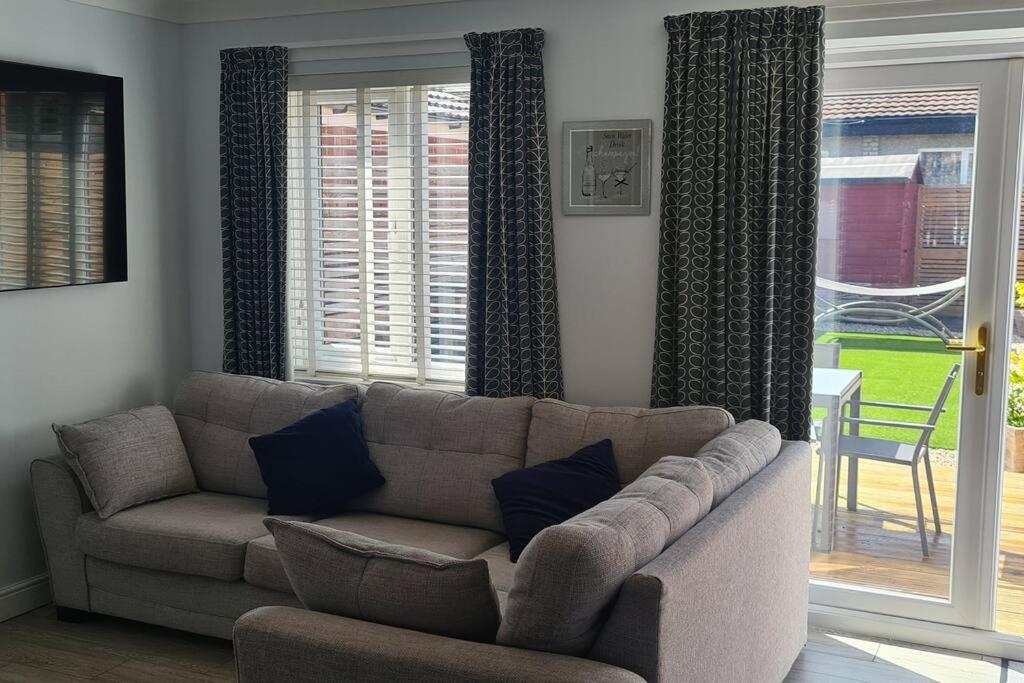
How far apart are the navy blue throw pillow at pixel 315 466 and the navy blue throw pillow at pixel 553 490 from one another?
66cm

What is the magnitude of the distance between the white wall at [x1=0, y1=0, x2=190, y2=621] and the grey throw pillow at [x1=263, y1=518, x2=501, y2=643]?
2.39 metres

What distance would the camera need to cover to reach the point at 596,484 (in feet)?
12.0

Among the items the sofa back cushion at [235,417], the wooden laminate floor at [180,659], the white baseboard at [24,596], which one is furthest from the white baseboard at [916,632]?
the white baseboard at [24,596]

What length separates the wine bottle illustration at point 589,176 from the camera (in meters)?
4.27

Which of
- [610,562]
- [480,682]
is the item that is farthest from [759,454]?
[480,682]

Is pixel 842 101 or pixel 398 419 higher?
pixel 842 101

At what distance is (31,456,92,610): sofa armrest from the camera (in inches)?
162

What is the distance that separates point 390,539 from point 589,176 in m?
1.68

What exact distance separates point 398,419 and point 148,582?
3.78 ft

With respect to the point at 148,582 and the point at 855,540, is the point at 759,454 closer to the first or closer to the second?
the point at 855,540

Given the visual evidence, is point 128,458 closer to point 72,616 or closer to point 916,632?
point 72,616

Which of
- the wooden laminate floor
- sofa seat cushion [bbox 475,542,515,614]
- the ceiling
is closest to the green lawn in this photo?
the wooden laminate floor

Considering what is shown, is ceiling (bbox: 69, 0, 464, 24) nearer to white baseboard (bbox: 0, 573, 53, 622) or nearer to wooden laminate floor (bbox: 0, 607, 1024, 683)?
white baseboard (bbox: 0, 573, 53, 622)

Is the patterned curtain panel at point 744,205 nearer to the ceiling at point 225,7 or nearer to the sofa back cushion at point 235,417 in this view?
the ceiling at point 225,7
